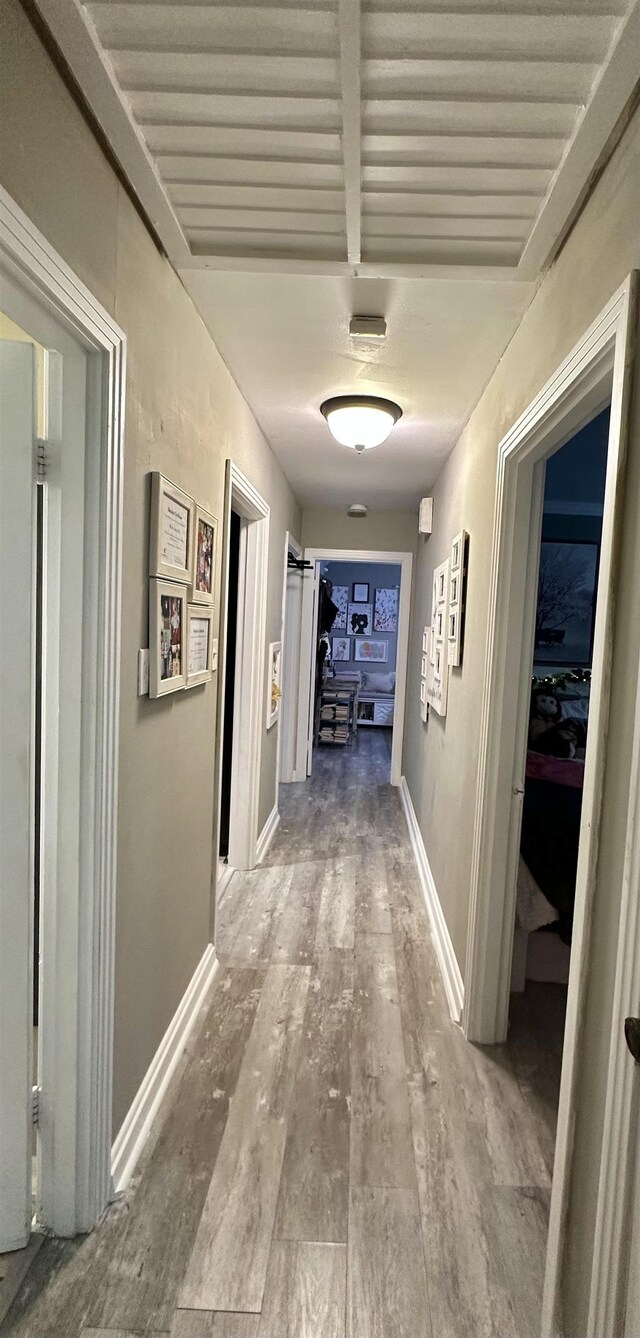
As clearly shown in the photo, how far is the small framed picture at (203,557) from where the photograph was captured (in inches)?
75.6

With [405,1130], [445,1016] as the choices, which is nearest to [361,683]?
[445,1016]

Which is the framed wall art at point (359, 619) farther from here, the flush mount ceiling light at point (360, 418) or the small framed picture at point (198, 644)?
the small framed picture at point (198, 644)

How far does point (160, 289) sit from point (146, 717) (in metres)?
1.06

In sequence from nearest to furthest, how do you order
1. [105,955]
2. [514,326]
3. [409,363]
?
[105,955]
[514,326]
[409,363]

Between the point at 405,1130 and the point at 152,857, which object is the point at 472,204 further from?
the point at 405,1130

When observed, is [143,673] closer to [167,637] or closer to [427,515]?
[167,637]

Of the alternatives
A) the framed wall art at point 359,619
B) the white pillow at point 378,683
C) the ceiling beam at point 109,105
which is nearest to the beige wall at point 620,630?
the ceiling beam at point 109,105

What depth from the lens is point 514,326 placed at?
6.18 ft

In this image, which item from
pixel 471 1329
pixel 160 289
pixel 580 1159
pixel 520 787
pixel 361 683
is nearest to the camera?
pixel 580 1159

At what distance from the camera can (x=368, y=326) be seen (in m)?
1.88

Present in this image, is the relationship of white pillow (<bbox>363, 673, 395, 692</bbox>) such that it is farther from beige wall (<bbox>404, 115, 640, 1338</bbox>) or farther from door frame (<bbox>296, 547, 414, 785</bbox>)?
beige wall (<bbox>404, 115, 640, 1338</bbox>)

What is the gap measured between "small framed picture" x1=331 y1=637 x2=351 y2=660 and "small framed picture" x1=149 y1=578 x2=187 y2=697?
22.7 feet

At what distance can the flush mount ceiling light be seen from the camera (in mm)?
2498

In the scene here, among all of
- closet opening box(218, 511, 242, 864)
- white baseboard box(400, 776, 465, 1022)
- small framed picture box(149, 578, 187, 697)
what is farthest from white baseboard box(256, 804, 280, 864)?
small framed picture box(149, 578, 187, 697)
